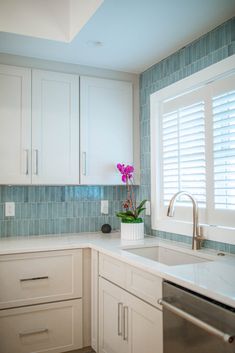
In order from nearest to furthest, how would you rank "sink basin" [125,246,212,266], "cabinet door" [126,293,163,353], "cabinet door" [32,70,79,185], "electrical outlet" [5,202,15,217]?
1. "cabinet door" [126,293,163,353]
2. "sink basin" [125,246,212,266]
3. "cabinet door" [32,70,79,185]
4. "electrical outlet" [5,202,15,217]

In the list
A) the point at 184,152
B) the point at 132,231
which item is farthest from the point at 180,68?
the point at 132,231

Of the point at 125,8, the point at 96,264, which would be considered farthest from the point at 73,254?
the point at 125,8

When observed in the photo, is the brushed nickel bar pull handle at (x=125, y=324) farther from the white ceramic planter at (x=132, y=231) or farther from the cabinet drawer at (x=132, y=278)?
the white ceramic planter at (x=132, y=231)

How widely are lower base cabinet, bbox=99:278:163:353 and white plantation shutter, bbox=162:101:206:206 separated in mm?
792

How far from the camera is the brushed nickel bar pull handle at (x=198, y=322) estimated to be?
119 cm

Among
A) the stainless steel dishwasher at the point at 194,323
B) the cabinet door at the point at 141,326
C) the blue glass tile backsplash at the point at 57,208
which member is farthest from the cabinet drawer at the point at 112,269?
Answer: the blue glass tile backsplash at the point at 57,208

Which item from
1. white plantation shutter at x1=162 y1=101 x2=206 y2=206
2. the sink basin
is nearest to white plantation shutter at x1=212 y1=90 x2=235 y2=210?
white plantation shutter at x1=162 y1=101 x2=206 y2=206

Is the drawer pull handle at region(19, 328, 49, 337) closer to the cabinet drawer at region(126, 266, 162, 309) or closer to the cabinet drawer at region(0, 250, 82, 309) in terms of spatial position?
the cabinet drawer at region(0, 250, 82, 309)

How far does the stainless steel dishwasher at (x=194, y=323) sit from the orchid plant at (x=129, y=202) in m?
1.04

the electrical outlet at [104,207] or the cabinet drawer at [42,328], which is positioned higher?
the electrical outlet at [104,207]

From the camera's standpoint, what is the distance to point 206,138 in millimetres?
2189

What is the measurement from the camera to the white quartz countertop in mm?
1356

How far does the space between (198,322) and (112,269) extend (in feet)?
2.93

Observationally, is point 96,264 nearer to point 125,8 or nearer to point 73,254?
point 73,254
